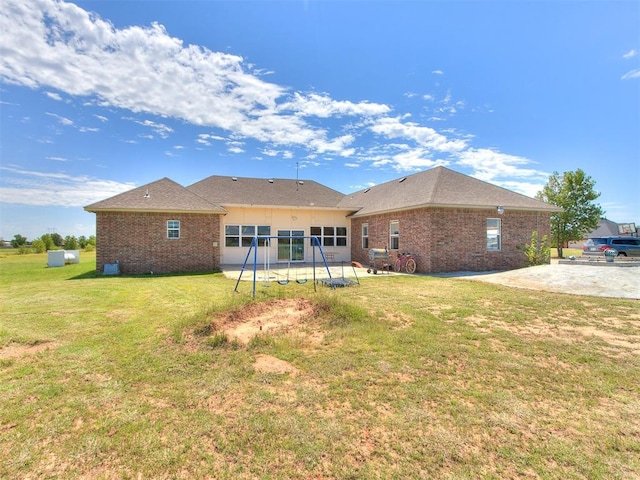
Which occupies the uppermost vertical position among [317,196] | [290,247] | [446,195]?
[317,196]

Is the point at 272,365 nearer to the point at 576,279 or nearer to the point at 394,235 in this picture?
the point at 576,279

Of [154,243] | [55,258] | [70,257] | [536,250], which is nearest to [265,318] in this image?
[154,243]

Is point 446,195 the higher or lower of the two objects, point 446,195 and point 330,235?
the higher

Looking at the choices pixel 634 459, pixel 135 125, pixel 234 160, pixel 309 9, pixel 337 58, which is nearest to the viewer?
pixel 634 459

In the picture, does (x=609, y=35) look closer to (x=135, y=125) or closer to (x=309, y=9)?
(x=309, y=9)

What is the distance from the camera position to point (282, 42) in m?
13.8

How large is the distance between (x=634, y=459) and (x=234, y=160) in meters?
24.3

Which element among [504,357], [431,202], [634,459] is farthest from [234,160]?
[634,459]

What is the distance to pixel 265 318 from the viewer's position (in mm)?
6660

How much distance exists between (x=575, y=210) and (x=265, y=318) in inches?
1346

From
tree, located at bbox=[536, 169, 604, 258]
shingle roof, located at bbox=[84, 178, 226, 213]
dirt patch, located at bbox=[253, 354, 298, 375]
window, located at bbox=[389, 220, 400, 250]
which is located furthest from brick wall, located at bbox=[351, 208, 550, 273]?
tree, located at bbox=[536, 169, 604, 258]

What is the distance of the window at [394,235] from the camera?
1641 centimetres

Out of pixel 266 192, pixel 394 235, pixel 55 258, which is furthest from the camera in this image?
pixel 266 192

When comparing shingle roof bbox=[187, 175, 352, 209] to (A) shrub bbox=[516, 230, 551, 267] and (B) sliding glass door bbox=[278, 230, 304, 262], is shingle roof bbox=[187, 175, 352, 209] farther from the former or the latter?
(A) shrub bbox=[516, 230, 551, 267]
